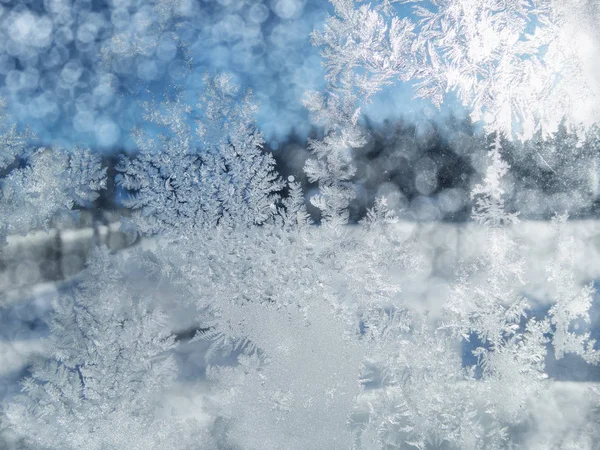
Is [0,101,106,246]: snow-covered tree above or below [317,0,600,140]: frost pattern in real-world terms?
below

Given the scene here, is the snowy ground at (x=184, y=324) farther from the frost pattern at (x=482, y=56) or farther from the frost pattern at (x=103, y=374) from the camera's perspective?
the frost pattern at (x=482, y=56)

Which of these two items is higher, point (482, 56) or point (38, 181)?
point (482, 56)

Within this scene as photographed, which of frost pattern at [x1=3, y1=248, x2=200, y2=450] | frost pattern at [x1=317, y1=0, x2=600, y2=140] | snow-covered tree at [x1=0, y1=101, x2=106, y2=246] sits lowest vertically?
frost pattern at [x1=3, y1=248, x2=200, y2=450]

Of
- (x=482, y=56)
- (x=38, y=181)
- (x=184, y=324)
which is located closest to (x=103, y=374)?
(x=184, y=324)

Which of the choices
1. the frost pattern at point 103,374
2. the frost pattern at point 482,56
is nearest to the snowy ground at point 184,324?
the frost pattern at point 103,374

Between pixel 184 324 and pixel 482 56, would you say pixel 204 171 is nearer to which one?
pixel 184 324

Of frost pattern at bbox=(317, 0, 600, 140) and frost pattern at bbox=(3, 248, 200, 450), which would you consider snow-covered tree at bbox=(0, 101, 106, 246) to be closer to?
frost pattern at bbox=(3, 248, 200, 450)

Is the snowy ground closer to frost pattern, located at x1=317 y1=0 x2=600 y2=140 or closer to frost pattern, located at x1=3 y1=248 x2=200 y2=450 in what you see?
frost pattern, located at x1=3 y1=248 x2=200 y2=450

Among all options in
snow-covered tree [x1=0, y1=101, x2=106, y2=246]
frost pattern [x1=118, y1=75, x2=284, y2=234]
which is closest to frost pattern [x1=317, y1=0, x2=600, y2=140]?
frost pattern [x1=118, y1=75, x2=284, y2=234]

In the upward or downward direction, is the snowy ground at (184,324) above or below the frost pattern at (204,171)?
below

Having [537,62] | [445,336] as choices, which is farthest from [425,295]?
[537,62]

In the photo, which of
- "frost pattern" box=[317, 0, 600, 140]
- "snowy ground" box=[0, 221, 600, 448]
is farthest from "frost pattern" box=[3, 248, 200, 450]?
"frost pattern" box=[317, 0, 600, 140]
